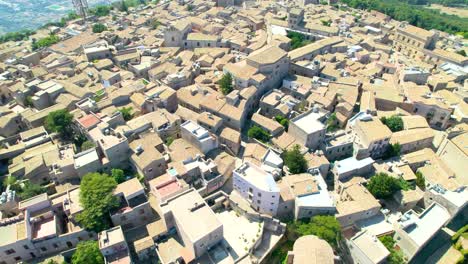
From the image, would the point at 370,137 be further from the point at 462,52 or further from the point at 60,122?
the point at 462,52

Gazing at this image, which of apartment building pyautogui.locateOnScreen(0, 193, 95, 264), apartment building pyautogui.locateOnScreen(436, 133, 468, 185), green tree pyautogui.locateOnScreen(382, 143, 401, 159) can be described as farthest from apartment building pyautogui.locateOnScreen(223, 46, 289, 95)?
apartment building pyautogui.locateOnScreen(0, 193, 95, 264)

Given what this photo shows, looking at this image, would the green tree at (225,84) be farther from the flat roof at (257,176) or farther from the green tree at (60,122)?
the green tree at (60,122)

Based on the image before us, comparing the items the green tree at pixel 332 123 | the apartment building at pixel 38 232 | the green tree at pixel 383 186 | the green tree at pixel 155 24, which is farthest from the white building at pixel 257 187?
the green tree at pixel 155 24

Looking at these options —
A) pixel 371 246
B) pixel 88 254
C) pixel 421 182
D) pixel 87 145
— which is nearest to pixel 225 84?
pixel 87 145

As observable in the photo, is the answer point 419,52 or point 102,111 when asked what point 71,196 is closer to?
point 102,111

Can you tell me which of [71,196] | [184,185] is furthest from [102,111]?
[184,185]

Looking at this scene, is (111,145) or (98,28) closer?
(111,145)
